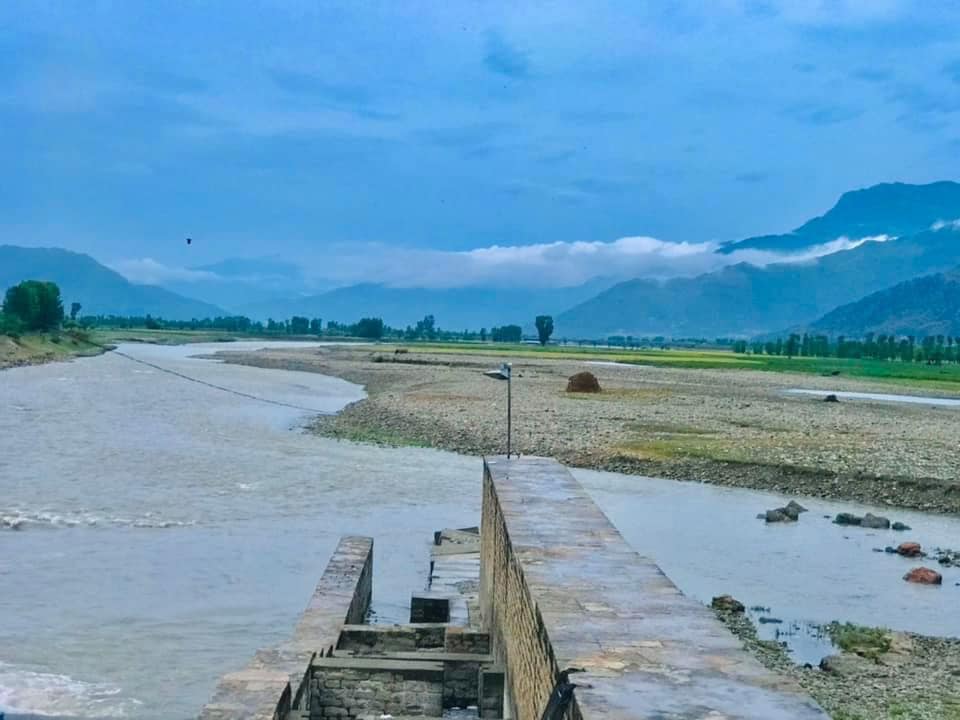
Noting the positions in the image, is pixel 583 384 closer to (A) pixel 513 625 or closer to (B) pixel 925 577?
(B) pixel 925 577

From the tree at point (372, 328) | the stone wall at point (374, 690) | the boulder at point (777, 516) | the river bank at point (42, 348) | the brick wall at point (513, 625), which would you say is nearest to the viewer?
the brick wall at point (513, 625)

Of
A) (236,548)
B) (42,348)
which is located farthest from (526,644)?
(42,348)

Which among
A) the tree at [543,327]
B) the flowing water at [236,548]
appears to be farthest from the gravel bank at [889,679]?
the tree at [543,327]

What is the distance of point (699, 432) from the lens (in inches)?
1492

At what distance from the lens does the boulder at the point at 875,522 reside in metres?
22.9

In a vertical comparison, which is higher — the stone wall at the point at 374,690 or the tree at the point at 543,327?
the tree at the point at 543,327

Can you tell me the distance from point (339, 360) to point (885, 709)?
90097 mm

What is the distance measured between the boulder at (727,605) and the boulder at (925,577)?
4.02 m

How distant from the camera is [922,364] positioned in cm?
11938

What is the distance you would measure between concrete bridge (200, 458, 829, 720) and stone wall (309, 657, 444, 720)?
1 cm

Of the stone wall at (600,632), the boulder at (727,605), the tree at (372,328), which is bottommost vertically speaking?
the boulder at (727,605)

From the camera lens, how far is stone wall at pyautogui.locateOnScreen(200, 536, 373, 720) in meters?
9.00

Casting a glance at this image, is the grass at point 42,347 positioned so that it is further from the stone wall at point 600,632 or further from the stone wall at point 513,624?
the stone wall at point 600,632

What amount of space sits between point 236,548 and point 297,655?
929cm
